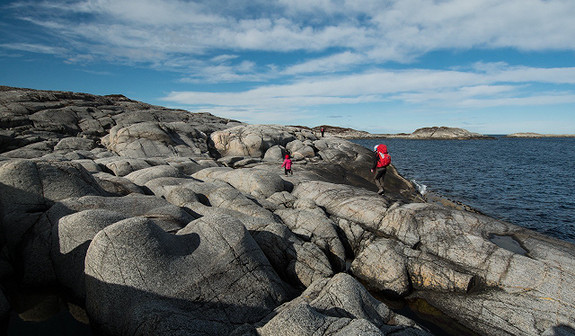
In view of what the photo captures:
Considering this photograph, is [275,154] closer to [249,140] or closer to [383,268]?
[249,140]

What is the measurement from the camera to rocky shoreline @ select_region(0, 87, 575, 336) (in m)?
8.76

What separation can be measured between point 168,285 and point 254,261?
3.07m

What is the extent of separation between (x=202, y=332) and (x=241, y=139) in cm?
3554

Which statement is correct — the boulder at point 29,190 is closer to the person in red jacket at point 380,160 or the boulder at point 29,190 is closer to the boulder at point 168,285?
the boulder at point 168,285

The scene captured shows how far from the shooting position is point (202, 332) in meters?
7.97

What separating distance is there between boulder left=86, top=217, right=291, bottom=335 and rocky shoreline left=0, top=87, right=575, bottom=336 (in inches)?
1.4

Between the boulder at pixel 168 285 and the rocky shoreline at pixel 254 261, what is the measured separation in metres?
0.03

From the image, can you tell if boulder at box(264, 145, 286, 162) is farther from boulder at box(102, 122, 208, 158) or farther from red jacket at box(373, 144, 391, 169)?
red jacket at box(373, 144, 391, 169)

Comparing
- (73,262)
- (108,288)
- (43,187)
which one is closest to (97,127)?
(43,187)

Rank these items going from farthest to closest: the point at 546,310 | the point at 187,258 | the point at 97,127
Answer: the point at 97,127 → the point at 546,310 → the point at 187,258

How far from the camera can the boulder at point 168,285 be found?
8281mm

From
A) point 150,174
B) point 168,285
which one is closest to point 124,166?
point 150,174

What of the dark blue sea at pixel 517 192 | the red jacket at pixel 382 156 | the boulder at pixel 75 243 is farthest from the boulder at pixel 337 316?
the dark blue sea at pixel 517 192

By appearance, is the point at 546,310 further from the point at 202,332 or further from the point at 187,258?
the point at 187,258
